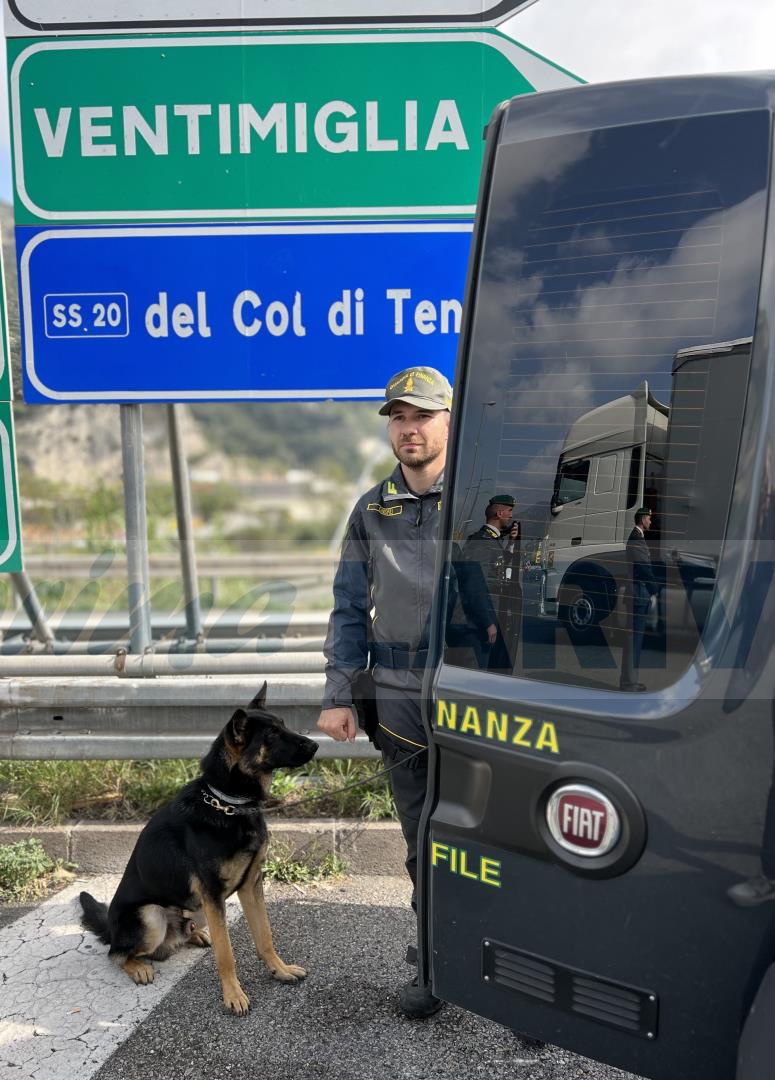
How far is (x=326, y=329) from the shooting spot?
4293 mm

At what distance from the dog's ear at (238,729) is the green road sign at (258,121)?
8.13 ft

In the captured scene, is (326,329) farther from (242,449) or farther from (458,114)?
(242,449)

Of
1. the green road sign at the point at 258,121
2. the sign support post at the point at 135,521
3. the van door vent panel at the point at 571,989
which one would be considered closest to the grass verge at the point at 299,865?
the sign support post at the point at 135,521

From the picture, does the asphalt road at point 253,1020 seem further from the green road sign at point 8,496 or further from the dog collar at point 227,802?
the green road sign at point 8,496

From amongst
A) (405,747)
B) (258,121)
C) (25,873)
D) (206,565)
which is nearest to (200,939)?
(25,873)

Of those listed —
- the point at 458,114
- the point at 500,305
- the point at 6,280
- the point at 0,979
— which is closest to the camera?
the point at 500,305

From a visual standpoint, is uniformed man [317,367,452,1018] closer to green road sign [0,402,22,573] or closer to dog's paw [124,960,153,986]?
dog's paw [124,960,153,986]

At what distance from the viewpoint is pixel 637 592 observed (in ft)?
6.04

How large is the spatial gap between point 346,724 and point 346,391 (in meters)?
1.77

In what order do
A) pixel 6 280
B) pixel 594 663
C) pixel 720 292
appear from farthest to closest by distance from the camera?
pixel 6 280, pixel 594 663, pixel 720 292

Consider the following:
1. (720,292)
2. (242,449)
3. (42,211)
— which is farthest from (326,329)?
(242,449)

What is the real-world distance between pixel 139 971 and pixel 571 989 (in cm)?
191

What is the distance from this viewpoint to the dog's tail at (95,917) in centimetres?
336

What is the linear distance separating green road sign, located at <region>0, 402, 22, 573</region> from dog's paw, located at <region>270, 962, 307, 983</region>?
2.36 m
